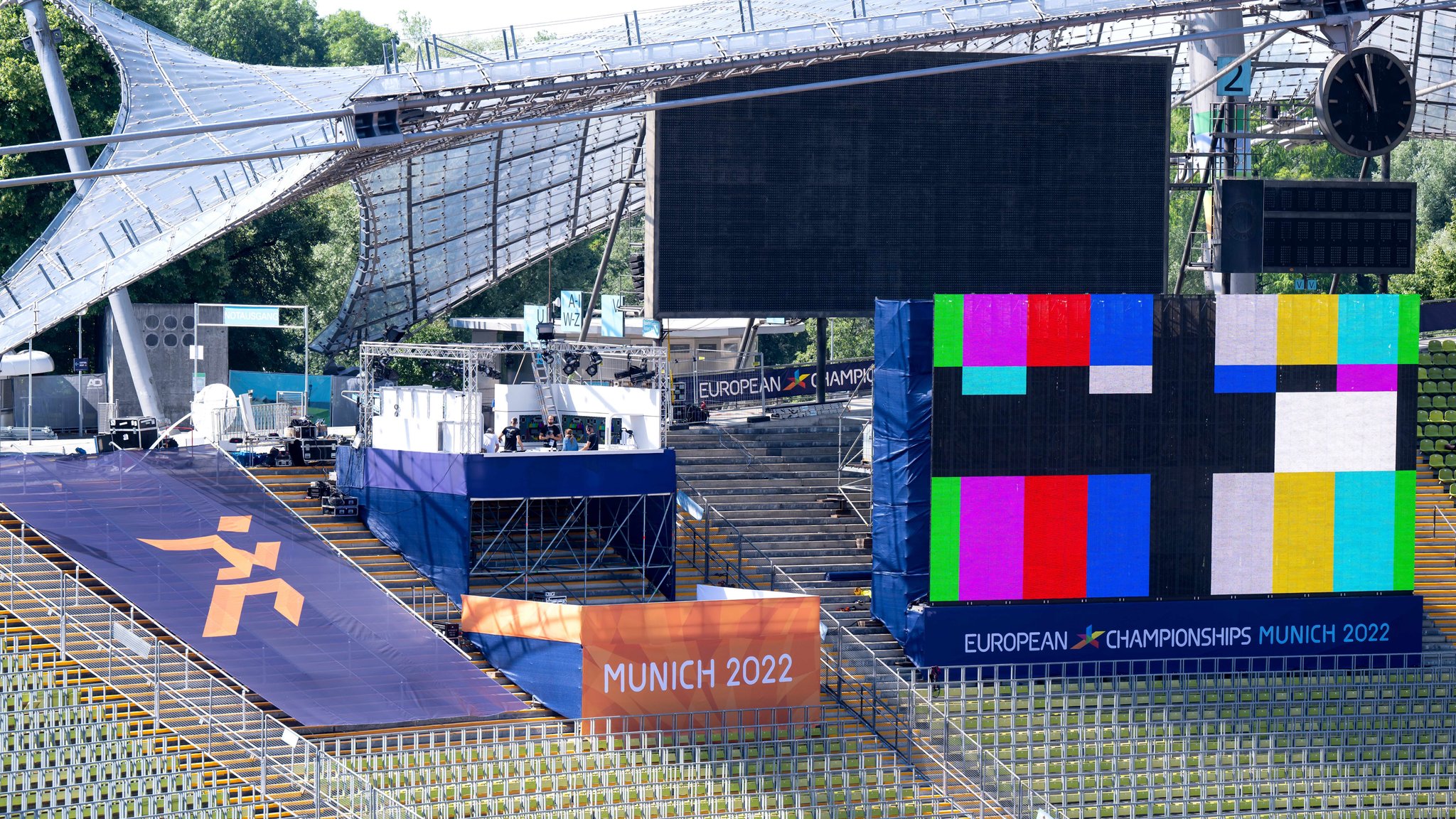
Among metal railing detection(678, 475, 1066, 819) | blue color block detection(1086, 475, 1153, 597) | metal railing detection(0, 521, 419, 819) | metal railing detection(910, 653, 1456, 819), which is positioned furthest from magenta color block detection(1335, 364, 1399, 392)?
metal railing detection(0, 521, 419, 819)

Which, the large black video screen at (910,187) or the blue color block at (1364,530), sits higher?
the large black video screen at (910,187)

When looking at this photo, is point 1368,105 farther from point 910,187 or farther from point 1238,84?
point 910,187

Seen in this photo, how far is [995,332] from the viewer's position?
28.0m

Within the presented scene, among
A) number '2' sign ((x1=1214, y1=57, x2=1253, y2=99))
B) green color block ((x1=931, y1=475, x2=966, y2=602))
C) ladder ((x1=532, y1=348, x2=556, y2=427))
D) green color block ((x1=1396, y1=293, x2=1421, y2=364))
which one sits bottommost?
green color block ((x1=931, y1=475, x2=966, y2=602))

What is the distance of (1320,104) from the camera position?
32.3 meters

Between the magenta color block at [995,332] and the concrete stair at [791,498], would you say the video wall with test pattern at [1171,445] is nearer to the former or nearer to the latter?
the magenta color block at [995,332]

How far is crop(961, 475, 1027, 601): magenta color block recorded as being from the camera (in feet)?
91.5

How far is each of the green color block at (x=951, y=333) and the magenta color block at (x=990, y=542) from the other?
1.79m

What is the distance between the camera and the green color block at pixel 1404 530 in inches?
1142

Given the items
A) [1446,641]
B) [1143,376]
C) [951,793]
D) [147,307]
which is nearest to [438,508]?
[951,793]

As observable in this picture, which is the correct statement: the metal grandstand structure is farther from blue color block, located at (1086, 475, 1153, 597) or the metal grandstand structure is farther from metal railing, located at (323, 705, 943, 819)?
metal railing, located at (323, 705, 943, 819)

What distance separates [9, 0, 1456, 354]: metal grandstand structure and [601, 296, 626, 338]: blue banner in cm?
196

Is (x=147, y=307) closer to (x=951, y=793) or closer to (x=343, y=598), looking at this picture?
(x=343, y=598)

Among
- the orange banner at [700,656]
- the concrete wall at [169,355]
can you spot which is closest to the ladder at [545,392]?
the orange banner at [700,656]
